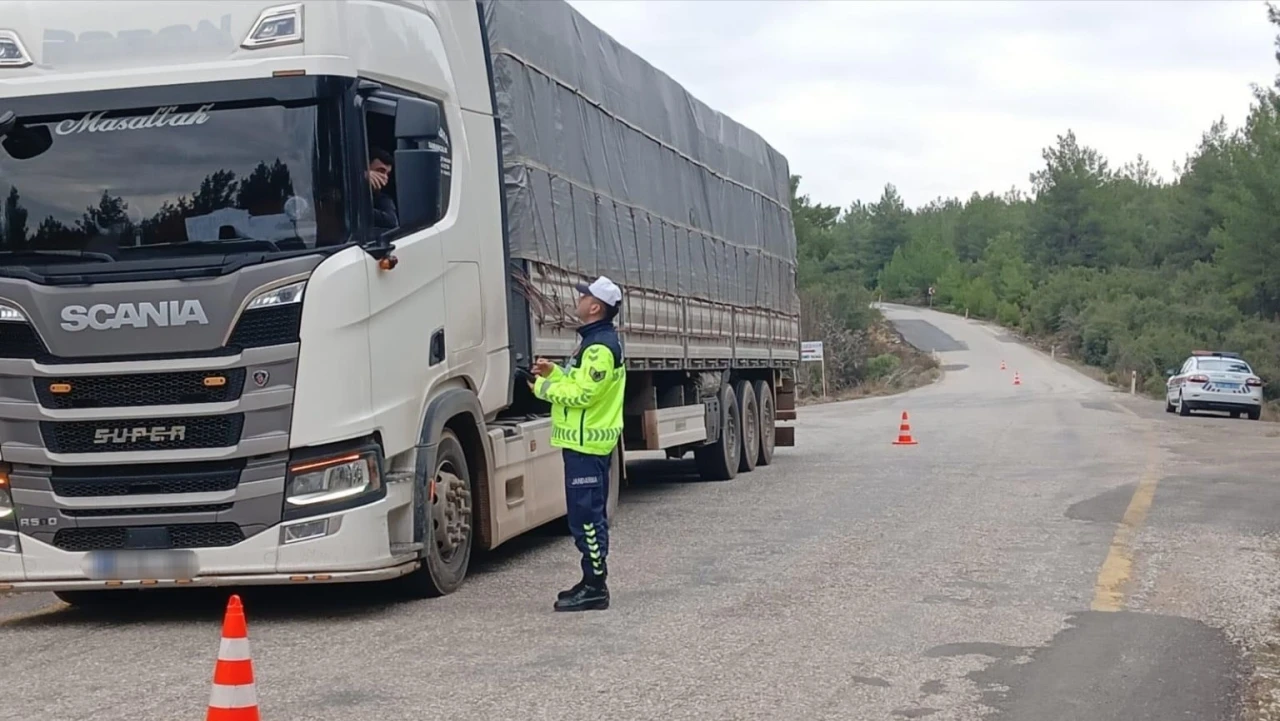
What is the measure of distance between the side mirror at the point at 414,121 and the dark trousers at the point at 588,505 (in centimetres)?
187

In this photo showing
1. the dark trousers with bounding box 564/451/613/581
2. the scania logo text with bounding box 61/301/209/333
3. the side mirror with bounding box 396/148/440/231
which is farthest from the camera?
the dark trousers with bounding box 564/451/613/581

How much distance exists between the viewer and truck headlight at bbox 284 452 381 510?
747 cm

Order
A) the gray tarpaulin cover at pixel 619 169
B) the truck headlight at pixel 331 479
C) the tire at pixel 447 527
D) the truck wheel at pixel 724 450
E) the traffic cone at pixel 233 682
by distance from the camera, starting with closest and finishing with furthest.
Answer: the traffic cone at pixel 233 682 < the truck headlight at pixel 331 479 < the tire at pixel 447 527 < the gray tarpaulin cover at pixel 619 169 < the truck wheel at pixel 724 450

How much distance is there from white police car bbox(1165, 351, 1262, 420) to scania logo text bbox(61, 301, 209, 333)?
30.7 m

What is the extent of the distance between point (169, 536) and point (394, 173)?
2.21 metres

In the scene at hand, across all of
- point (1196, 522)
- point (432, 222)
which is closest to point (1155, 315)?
point (1196, 522)

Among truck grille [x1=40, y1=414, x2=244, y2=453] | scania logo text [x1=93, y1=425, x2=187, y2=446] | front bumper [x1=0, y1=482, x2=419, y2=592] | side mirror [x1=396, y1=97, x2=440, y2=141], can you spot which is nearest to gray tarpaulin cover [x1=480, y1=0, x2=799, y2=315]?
side mirror [x1=396, y1=97, x2=440, y2=141]

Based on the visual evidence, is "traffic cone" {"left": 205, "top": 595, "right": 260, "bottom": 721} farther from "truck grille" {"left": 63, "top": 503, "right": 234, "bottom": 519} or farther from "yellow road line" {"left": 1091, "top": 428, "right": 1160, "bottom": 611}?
"yellow road line" {"left": 1091, "top": 428, "right": 1160, "bottom": 611}

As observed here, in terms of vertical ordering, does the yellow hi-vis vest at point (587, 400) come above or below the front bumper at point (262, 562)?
above

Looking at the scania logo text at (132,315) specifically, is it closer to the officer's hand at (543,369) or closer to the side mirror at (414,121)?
the side mirror at (414,121)

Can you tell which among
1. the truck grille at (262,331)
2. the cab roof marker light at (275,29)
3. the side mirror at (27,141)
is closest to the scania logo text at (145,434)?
the truck grille at (262,331)

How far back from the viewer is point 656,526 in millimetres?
12102

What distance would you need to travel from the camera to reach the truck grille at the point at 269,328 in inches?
286

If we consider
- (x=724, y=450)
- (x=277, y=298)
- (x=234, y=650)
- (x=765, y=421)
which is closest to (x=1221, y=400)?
(x=765, y=421)
